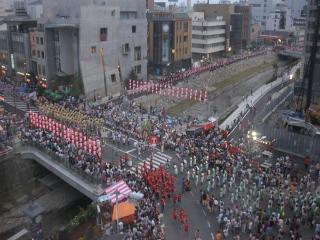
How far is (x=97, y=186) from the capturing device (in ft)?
127

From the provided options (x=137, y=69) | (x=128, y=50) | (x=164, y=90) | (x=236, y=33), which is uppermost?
(x=236, y=33)

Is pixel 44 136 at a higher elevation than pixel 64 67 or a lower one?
lower

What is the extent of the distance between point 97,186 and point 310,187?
21.0 m

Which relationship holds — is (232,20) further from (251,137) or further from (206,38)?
(251,137)

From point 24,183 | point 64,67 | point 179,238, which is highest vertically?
point 64,67

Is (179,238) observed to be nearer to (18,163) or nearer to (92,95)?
(18,163)

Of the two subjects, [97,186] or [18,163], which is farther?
[18,163]

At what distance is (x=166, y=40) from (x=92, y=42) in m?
25.5

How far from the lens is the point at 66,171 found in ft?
140

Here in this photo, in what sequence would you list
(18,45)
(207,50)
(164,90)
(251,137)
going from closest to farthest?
(251,137) < (164,90) < (18,45) < (207,50)

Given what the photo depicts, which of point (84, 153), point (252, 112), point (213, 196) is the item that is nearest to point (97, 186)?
point (84, 153)

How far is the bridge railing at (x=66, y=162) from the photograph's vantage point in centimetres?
3922

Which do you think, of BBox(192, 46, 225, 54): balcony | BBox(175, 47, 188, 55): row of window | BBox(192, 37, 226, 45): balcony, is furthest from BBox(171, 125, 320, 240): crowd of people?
BBox(192, 46, 225, 54): balcony

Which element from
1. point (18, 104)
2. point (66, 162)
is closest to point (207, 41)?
point (18, 104)
